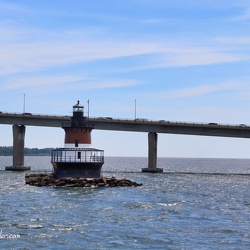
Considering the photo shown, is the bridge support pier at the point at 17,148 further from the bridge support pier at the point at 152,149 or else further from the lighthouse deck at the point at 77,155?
the lighthouse deck at the point at 77,155

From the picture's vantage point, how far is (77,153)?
6575 cm

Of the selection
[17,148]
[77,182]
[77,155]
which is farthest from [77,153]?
[17,148]

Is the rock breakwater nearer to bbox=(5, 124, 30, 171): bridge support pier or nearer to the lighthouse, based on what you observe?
the lighthouse

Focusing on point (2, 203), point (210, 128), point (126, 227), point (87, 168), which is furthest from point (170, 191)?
point (210, 128)

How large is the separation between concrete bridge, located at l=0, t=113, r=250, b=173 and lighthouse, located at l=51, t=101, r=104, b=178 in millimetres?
43704

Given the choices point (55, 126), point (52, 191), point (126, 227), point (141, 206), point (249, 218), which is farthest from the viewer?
point (55, 126)

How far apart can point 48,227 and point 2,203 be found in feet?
47.1

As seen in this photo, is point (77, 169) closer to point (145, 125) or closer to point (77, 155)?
point (77, 155)

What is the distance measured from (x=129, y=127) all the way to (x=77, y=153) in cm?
4822

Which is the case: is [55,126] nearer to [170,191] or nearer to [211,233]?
[170,191]

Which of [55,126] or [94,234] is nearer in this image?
[94,234]

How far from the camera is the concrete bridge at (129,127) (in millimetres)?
Result: 111750

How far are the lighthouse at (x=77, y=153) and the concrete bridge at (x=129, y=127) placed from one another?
143 feet

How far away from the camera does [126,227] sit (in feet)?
120
